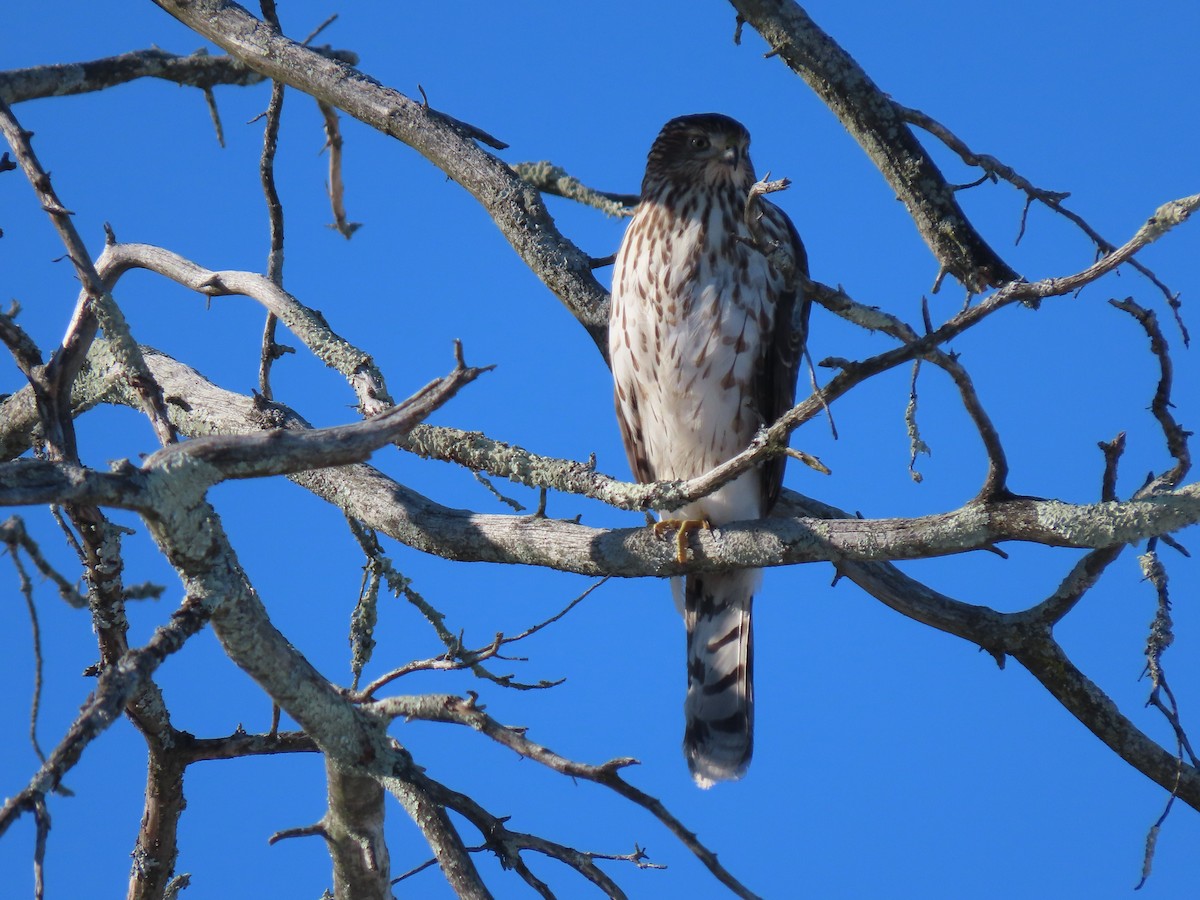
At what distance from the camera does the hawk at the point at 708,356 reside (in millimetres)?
3740

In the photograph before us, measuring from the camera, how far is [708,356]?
3785 millimetres

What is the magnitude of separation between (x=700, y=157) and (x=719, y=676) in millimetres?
1675

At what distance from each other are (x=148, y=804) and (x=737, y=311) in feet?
6.76

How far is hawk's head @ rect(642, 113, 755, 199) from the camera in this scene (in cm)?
396

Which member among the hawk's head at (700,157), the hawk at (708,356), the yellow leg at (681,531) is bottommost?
the yellow leg at (681,531)

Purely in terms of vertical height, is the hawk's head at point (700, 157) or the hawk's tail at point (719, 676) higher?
the hawk's head at point (700, 157)

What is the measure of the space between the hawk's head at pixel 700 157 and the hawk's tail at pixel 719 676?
126 centimetres

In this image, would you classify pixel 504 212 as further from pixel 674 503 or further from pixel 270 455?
pixel 270 455

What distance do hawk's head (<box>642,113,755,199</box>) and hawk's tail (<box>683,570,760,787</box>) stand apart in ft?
4.14

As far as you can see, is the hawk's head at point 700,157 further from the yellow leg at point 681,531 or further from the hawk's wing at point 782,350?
the yellow leg at point 681,531

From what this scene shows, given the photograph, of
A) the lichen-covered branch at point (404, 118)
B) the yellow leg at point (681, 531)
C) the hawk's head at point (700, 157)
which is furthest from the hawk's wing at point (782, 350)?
the lichen-covered branch at point (404, 118)

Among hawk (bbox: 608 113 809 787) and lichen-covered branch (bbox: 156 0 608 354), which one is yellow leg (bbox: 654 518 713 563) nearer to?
hawk (bbox: 608 113 809 787)

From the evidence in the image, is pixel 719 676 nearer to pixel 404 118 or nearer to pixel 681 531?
pixel 681 531

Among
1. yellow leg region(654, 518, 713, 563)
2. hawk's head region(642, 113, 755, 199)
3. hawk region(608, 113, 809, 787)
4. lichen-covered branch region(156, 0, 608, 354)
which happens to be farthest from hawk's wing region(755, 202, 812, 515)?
lichen-covered branch region(156, 0, 608, 354)
